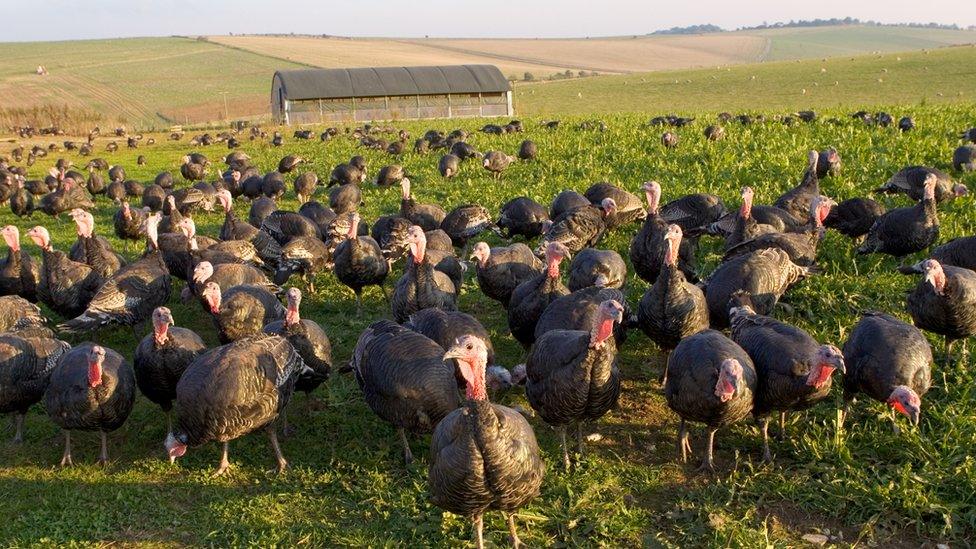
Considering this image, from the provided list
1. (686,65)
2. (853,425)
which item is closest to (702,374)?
(853,425)

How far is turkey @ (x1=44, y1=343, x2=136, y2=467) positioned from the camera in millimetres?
6887

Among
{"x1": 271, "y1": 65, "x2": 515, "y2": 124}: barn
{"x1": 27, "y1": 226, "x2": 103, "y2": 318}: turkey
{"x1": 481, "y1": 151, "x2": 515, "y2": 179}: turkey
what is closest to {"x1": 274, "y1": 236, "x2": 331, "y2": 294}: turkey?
{"x1": 27, "y1": 226, "x2": 103, "y2": 318}: turkey

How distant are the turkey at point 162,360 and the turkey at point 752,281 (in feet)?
19.8

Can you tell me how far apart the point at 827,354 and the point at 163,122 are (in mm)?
62347

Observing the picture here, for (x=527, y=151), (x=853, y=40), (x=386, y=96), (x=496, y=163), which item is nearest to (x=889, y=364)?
(x=496, y=163)

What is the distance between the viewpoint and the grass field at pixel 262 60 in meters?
64.2

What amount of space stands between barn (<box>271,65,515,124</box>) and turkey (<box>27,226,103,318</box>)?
3611cm

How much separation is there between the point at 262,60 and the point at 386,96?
2240 inches

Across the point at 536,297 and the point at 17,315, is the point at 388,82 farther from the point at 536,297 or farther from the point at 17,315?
the point at 536,297

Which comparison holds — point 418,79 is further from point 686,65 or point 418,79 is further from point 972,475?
point 686,65

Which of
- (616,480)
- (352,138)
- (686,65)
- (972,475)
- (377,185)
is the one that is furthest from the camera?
(686,65)

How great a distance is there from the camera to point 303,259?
38.5ft

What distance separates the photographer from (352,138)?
103 feet

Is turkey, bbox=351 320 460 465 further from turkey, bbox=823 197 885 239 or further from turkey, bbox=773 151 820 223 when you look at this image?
turkey, bbox=823 197 885 239
